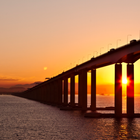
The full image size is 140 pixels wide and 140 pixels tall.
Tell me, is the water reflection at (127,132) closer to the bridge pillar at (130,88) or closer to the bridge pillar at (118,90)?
the bridge pillar at (118,90)

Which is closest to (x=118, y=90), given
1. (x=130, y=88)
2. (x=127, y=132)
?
(x=130, y=88)

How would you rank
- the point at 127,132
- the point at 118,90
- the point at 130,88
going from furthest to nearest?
the point at 130,88, the point at 118,90, the point at 127,132

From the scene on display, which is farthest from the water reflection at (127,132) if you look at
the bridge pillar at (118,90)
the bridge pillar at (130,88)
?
the bridge pillar at (130,88)

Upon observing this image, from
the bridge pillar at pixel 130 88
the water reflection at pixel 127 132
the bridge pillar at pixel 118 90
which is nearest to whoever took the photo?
the water reflection at pixel 127 132

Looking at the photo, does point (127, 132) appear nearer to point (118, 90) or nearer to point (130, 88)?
point (118, 90)

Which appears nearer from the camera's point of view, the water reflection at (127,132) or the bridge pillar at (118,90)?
the water reflection at (127,132)

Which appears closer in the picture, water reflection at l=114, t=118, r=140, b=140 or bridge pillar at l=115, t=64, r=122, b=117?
water reflection at l=114, t=118, r=140, b=140

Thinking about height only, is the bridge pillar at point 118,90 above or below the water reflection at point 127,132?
above

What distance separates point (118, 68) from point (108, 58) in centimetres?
673

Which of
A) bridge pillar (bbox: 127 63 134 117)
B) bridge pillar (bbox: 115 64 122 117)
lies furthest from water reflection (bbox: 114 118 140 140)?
Answer: bridge pillar (bbox: 127 63 134 117)

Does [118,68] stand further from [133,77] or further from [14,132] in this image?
[14,132]

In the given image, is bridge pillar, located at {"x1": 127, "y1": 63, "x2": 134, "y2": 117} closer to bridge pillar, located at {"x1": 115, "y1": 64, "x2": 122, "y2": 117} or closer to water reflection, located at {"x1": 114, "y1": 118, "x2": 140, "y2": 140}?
bridge pillar, located at {"x1": 115, "y1": 64, "x2": 122, "y2": 117}

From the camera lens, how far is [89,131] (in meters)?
60.3

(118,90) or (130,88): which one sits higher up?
(130,88)
